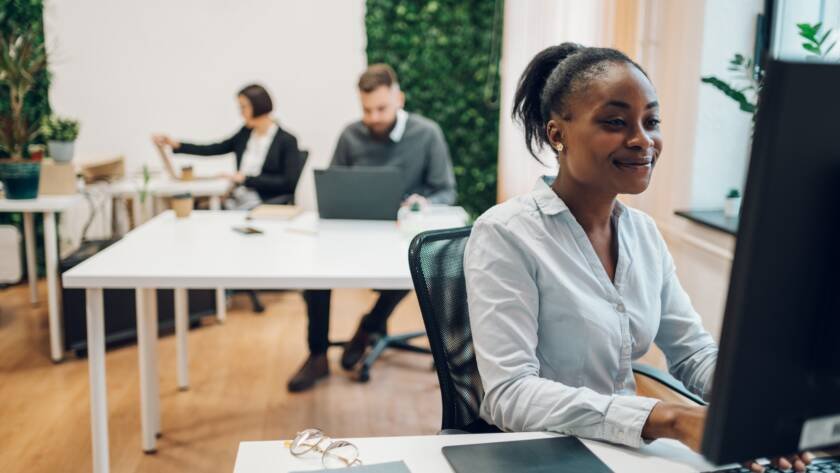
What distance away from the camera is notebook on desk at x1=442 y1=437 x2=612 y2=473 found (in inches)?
40.3

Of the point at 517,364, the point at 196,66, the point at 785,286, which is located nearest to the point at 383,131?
the point at 196,66

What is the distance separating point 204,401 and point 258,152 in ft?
5.86

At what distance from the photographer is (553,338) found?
4.38 ft

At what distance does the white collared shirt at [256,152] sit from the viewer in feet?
14.6

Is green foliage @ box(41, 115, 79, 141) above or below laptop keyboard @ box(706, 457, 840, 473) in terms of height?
above

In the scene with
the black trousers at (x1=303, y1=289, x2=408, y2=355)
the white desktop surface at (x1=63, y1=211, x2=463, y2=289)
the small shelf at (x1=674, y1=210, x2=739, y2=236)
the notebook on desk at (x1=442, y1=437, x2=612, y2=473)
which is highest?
the small shelf at (x1=674, y1=210, x2=739, y2=236)

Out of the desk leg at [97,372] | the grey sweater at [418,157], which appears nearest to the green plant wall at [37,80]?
the grey sweater at [418,157]

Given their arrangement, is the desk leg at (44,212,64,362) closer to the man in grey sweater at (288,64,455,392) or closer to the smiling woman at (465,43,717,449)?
the man in grey sweater at (288,64,455,392)

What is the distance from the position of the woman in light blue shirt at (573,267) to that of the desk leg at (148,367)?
168 cm

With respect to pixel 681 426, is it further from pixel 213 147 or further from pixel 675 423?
pixel 213 147

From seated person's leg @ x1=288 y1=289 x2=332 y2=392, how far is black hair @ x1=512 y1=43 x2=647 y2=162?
1.85 meters

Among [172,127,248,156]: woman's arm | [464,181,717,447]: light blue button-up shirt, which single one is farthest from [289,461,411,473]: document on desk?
[172,127,248,156]: woman's arm

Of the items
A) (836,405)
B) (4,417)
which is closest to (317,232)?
(4,417)

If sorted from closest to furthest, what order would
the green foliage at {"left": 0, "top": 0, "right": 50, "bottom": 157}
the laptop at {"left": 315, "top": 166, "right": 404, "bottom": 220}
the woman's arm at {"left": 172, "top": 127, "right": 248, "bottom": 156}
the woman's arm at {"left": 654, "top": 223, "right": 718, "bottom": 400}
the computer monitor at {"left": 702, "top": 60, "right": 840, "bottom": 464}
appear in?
the computer monitor at {"left": 702, "top": 60, "right": 840, "bottom": 464} < the woman's arm at {"left": 654, "top": 223, "right": 718, "bottom": 400} < the laptop at {"left": 315, "top": 166, "right": 404, "bottom": 220} < the woman's arm at {"left": 172, "top": 127, "right": 248, "bottom": 156} < the green foliage at {"left": 0, "top": 0, "right": 50, "bottom": 157}
